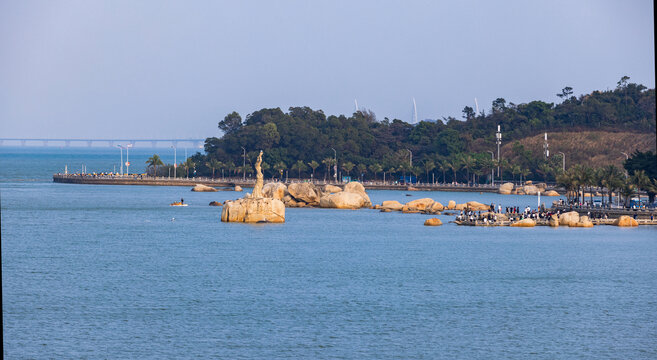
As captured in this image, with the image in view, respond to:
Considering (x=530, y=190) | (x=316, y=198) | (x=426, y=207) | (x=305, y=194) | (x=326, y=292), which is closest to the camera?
(x=326, y=292)

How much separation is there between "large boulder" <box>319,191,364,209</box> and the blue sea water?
103 ft

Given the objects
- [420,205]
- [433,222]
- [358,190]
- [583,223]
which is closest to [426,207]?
[420,205]

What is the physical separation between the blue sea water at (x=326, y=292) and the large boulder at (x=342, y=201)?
103 ft

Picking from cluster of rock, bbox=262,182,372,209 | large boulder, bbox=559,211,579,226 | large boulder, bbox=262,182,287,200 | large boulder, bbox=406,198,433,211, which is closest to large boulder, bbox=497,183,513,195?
cluster of rock, bbox=262,182,372,209

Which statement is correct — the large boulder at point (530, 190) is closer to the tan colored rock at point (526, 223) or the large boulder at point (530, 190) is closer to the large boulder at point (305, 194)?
the large boulder at point (305, 194)

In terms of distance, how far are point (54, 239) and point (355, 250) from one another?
101 feet

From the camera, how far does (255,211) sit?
91.9 metres

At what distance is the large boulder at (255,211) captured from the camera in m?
91.8

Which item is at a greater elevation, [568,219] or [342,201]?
[342,201]

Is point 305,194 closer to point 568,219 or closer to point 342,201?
point 342,201

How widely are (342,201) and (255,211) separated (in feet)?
131

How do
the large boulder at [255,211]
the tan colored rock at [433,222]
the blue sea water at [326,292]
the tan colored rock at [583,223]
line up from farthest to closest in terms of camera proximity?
the tan colored rock at [433,222], the tan colored rock at [583,223], the large boulder at [255,211], the blue sea water at [326,292]

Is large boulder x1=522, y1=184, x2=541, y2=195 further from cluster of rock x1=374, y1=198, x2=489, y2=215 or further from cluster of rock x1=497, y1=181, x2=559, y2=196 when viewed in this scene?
cluster of rock x1=374, y1=198, x2=489, y2=215

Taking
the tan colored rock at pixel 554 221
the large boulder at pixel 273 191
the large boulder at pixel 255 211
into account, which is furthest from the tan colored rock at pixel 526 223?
the large boulder at pixel 273 191
